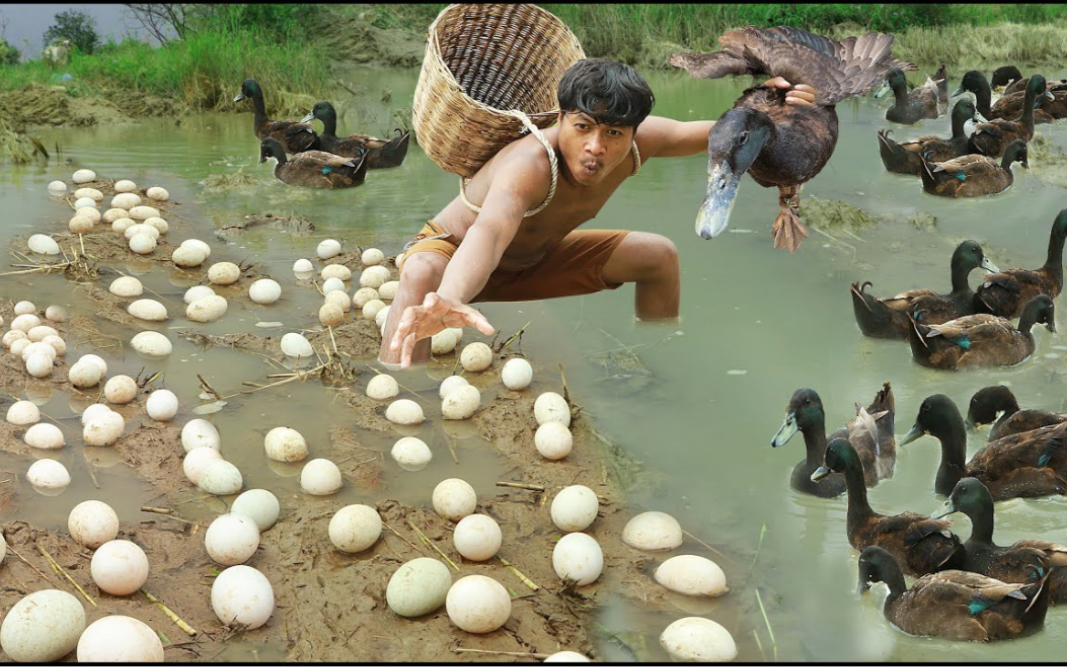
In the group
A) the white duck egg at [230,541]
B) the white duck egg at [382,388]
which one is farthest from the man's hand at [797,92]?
the white duck egg at [230,541]

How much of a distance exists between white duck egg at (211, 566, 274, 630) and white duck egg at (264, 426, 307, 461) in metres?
1.14

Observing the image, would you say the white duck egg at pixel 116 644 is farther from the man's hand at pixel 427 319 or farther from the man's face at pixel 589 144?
the man's face at pixel 589 144

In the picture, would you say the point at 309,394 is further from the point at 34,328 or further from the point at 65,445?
the point at 34,328

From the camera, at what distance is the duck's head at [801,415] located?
462 centimetres

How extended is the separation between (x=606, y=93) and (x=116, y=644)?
2471 mm

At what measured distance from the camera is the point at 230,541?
3822 millimetres

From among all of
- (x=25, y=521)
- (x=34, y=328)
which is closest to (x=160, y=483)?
(x=25, y=521)

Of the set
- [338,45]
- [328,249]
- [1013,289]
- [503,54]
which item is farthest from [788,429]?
[338,45]

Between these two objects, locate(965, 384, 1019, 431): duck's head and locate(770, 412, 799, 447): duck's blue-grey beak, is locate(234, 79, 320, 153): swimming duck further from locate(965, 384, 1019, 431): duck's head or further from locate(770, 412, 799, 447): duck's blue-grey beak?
locate(965, 384, 1019, 431): duck's head

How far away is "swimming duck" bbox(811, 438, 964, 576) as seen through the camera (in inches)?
157

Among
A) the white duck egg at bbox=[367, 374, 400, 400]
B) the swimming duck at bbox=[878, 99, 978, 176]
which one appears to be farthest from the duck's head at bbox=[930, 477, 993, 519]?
the swimming duck at bbox=[878, 99, 978, 176]

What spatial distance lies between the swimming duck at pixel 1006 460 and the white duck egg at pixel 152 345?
3806 millimetres

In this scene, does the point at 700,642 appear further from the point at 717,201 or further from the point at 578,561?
the point at 717,201

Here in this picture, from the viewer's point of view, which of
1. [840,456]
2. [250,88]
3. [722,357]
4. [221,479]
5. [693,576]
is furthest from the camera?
[250,88]
